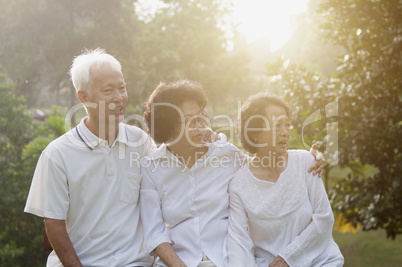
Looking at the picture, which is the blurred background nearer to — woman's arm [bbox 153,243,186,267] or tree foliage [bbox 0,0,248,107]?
woman's arm [bbox 153,243,186,267]

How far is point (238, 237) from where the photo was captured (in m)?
3.20

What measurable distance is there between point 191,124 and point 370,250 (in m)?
7.74

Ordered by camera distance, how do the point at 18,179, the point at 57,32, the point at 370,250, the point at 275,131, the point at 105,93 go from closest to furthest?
the point at 275,131 → the point at 105,93 → the point at 18,179 → the point at 370,250 → the point at 57,32

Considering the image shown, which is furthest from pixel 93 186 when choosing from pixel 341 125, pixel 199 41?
pixel 199 41

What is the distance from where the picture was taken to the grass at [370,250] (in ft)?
30.0

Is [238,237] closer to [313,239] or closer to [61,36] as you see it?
[313,239]

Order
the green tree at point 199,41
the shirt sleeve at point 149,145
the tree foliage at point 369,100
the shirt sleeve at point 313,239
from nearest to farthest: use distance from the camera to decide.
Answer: the shirt sleeve at point 313,239
the shirt sleeve at point 149,145
the tree foliage at point 369,100
the green tree at point 199,41

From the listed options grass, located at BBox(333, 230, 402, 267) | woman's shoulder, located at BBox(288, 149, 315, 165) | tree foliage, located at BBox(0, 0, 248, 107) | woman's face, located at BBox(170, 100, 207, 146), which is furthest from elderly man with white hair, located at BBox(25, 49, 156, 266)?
tree foliage, located at BBox(0, 0, 248, 107)

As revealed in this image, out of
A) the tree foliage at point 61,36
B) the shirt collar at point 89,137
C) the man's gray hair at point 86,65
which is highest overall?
the tree foliage at point 61,36

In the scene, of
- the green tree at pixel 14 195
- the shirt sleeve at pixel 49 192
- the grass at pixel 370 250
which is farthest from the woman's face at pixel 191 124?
the grass at pixel 370 250

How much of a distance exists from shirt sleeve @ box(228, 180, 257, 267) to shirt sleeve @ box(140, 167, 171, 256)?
45 cm

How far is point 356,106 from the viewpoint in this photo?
544 cm

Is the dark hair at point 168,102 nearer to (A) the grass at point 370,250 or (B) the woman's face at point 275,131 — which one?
(B) the woman's face at point 275,131

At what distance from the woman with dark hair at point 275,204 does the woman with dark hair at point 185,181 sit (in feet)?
0.42
